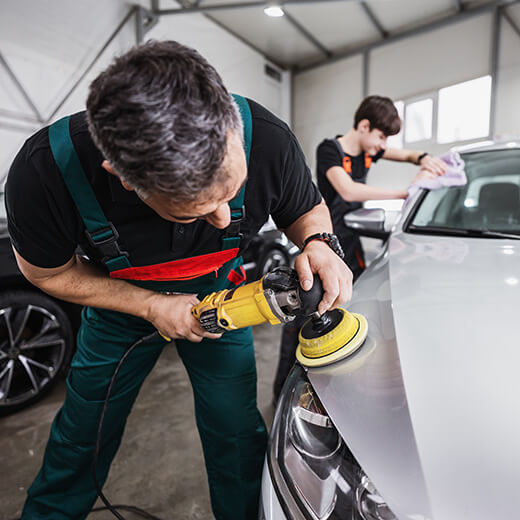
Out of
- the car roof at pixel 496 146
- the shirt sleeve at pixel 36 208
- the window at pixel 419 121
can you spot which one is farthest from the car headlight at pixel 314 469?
the window at pixel 419 121

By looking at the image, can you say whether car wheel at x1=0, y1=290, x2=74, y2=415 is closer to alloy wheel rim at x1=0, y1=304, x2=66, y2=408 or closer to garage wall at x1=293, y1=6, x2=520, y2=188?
alloy wheel rim at x1=0, y1=304, x2=66, y2=408

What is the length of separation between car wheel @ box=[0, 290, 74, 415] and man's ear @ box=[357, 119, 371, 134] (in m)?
1.77

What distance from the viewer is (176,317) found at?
Answer: 831mm

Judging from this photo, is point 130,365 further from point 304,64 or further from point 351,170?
point 304,64

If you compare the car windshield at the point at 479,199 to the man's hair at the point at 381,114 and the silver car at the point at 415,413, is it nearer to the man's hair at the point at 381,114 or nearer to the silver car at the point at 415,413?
the man's hair at the point at 381,114

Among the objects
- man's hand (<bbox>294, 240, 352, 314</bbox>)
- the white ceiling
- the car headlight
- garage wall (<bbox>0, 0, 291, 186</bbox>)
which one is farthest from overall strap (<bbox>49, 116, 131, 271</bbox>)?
the white ceiling

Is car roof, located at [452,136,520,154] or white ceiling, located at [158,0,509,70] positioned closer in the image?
car roof, located at [452,136,520,154]

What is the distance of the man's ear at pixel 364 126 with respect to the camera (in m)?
1.71

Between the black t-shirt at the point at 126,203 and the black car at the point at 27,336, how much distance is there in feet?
3.88

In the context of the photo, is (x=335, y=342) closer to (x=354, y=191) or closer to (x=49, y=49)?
(x=354, y=191)

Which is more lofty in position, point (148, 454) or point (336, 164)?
point (336, 164)

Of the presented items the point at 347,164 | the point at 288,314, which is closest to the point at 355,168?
the point at 347,164

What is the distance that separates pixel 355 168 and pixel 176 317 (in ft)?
4.46

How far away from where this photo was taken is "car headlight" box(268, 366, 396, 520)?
21.9 inches
